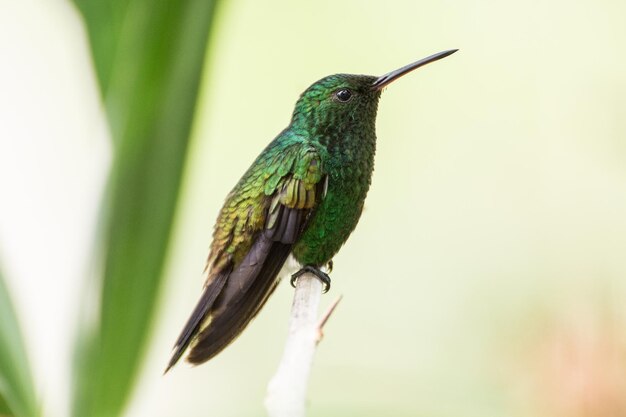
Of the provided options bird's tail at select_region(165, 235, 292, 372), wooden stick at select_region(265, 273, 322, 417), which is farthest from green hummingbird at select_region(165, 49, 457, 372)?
wooden stick at select_region(265, 273, 322, 417)

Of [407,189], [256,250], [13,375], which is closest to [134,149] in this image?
[256,250]

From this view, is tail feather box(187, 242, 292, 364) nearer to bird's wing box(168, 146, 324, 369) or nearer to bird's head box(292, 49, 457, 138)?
bird's wing box(168, 146, 324, 369)

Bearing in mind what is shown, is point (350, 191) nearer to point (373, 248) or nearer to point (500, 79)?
point (373, 248)

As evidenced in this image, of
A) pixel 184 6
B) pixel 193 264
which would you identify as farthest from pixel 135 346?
pixel 184 6

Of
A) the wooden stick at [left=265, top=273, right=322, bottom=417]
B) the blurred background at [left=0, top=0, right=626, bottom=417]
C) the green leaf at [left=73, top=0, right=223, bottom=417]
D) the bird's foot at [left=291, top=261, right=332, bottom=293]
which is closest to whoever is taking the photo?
the wooden stick at [left=265, top=273, right=322, bottom=417]

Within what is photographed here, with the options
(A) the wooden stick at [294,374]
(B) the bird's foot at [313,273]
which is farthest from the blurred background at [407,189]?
(A) the wooden stick at [294,374]

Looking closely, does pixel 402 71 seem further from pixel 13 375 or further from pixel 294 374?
pixel 13 375
